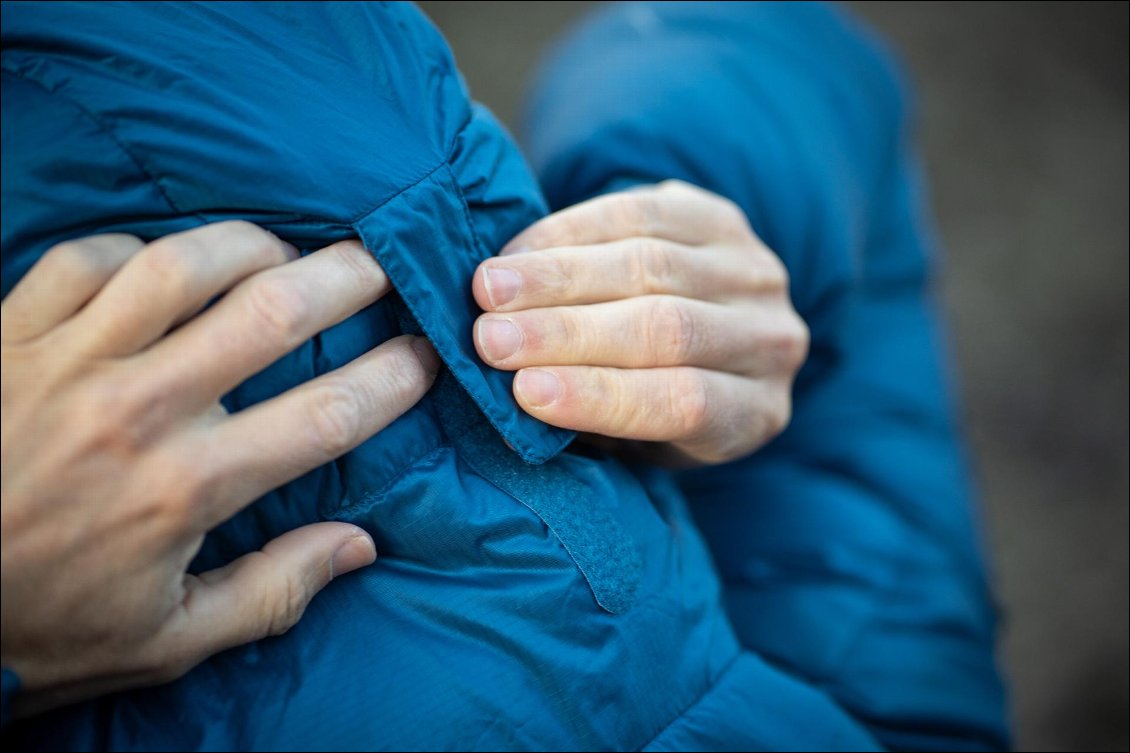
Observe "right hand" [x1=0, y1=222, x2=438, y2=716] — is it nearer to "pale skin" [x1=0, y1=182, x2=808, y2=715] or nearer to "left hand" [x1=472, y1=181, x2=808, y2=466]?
"pale skin" [x1=0, y1=182, x2=808, y2=715]

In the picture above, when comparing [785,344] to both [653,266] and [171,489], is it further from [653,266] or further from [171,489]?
[171,489]

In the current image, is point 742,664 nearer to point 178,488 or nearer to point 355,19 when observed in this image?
point 178,488

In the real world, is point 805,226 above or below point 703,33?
below

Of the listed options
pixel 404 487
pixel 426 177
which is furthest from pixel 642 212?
pixel 404 487

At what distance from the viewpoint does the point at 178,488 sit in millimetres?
553

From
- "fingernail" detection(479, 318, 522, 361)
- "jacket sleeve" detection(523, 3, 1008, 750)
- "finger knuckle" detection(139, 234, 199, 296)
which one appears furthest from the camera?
"jacket sleeve" detection(523, 3, 1008, 750)

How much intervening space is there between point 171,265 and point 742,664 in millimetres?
587

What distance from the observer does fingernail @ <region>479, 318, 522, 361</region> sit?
65 centimetres

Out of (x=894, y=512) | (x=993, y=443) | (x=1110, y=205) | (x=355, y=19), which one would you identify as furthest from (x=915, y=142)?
(x=355, y=19)

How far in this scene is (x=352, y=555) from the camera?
63cm

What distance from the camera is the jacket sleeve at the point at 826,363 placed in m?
0.97

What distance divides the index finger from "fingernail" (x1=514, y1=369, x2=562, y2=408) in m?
0.11

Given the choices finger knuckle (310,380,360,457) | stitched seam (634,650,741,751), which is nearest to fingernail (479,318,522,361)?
finger knuckle (310,380,360,457)

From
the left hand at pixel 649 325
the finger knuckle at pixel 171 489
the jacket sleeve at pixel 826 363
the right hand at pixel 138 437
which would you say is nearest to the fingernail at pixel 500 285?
the left hand at pixel 649 325
